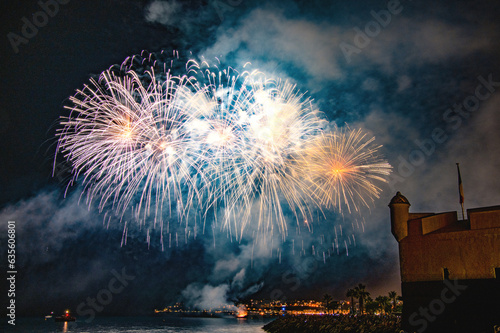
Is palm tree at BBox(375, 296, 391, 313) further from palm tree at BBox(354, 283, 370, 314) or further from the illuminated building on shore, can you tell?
the illuminated building on shore

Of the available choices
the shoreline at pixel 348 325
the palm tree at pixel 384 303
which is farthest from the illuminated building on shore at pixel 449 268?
the palm tree at pixel 384 303

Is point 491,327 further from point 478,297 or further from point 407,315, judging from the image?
point 407,315

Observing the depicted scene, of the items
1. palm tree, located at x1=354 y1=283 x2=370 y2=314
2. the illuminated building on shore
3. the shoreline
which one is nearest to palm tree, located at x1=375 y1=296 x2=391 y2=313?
palm tree, located at x1=354 y1=283 x2=370 y2=314

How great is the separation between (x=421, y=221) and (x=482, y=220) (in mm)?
4106

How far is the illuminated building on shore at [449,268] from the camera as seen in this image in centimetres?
2473

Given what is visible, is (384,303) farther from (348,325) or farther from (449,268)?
(449,268)

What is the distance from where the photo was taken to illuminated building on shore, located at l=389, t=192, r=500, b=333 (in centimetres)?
2473

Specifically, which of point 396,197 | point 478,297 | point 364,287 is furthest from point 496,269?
point 364,287

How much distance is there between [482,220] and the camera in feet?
84.8

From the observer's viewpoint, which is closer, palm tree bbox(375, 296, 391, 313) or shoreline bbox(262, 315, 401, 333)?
shoreline bbox(262, 315, 401, 333)

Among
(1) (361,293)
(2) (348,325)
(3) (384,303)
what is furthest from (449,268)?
(3) (384,303)

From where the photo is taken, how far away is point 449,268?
26781 mm

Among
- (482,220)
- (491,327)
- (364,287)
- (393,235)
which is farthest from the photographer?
(364,287)

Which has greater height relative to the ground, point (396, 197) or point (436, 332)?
point (396, 197)
